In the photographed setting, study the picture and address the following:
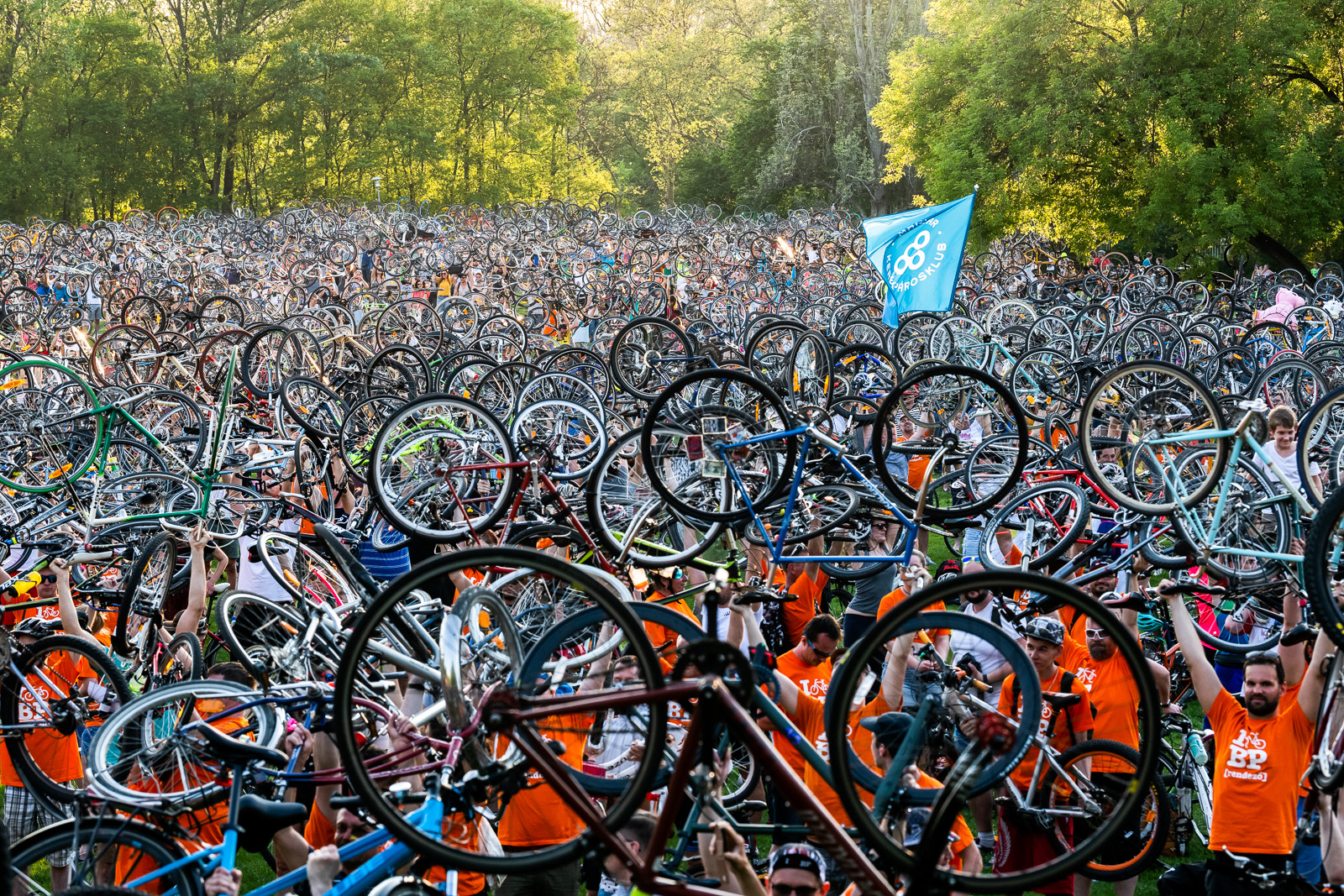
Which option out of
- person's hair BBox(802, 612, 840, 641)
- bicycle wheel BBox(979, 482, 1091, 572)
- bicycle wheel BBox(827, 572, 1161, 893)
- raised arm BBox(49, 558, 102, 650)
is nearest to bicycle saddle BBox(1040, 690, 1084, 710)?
person's hair BBox(802, 612, 840, 641)

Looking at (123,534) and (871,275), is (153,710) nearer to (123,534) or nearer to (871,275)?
(123,534)

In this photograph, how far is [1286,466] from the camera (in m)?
7.44

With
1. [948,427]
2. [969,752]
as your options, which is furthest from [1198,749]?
[969,752]

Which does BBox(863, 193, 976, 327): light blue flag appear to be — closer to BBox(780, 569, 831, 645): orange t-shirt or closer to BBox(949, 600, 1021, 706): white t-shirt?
BBox(780, 569, 831, 645): orange t-shirt

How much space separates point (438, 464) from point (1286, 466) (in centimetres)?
576

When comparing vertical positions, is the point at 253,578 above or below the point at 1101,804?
above

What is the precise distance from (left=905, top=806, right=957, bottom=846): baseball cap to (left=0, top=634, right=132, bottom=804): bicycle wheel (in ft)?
12.5

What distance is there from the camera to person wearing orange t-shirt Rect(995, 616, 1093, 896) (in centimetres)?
576

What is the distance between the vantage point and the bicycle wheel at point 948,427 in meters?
6.60

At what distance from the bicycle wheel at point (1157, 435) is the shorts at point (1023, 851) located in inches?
80.0

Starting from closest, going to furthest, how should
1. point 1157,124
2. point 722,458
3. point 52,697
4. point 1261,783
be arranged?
point 1261,783 < point 52,697 < point 722,458 < point 1157,124

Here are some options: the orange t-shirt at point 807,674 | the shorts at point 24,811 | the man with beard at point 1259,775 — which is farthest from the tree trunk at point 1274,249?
the shorts at point 24,811

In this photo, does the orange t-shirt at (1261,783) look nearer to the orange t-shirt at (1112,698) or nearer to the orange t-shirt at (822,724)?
the orange t-shirt at (1112,698)

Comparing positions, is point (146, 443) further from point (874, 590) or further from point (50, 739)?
point (874, 590)
